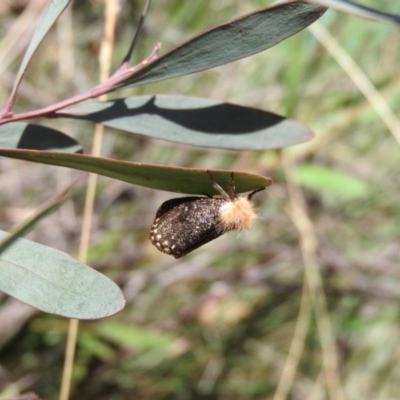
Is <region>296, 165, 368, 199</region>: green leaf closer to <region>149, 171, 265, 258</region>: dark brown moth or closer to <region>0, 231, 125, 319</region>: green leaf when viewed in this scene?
<region>149, 171, 265, 258</region>: dark brown moth

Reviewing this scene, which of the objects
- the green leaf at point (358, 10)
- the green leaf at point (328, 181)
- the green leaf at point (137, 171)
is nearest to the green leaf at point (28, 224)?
the green leaf at point (137, 171)

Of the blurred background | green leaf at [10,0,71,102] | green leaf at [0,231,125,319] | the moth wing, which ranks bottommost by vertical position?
green leaf at [0,231,125,319]

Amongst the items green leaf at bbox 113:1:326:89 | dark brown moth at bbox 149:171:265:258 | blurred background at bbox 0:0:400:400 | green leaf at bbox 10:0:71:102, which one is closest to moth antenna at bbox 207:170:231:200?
dark brown moth at bbox 149:171:265:258

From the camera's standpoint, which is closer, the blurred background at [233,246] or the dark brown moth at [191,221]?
the dark brown moth at [191,221]

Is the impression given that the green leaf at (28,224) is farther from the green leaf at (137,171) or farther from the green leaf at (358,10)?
the green leaf at (358,10)

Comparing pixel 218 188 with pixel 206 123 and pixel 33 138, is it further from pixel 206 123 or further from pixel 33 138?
pixel 33 138
